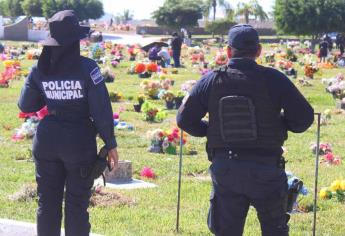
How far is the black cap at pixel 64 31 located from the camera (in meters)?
5.23

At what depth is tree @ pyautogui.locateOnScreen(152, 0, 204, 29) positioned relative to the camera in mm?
75500

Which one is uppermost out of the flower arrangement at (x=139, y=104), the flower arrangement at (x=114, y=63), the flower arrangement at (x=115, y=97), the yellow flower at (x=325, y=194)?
the yellow flower at (x=325, y=194)

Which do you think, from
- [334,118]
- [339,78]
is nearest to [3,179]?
[334,118]

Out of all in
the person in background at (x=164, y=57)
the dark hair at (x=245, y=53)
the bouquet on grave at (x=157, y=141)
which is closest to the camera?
the dark hair at (x=245, y=53)

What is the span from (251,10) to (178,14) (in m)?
11.3

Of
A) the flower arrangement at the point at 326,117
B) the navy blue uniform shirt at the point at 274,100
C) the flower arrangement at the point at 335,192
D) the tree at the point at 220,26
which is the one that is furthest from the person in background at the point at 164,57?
the tree at the point at 220,26

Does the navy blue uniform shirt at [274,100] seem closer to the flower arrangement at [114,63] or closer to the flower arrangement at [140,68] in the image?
the flower arrangement at [140,68]

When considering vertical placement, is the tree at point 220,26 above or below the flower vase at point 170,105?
below

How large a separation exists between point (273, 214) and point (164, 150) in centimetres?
757

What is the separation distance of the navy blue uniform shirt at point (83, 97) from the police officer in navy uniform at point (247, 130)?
0.71 metres

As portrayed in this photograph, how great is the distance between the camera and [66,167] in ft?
17.3

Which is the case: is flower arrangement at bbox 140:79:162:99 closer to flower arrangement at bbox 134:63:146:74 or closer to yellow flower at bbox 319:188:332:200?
flower arrangement at bbox 134:63:146:74

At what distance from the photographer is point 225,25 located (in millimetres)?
70500

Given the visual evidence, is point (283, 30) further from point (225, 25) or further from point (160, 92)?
point (160, 92)
